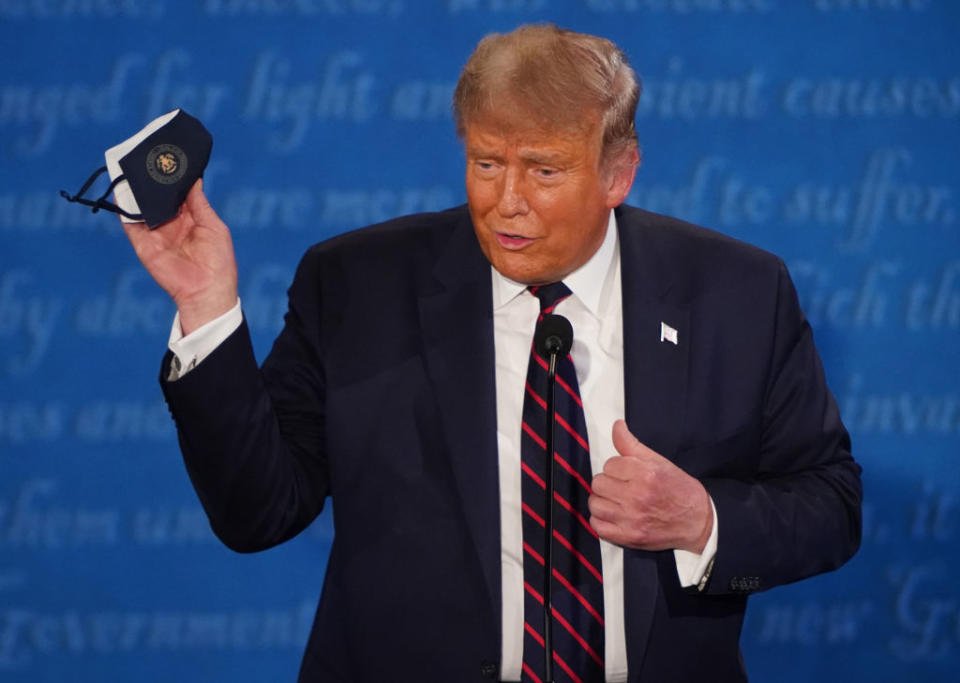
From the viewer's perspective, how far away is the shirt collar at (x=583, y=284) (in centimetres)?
176

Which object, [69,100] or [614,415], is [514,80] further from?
[69,100]

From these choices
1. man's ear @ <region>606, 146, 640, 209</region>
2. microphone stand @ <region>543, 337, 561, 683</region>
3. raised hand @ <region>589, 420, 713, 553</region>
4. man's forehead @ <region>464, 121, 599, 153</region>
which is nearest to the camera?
microphone stand @ <region>543, 337, 561, 683</region>

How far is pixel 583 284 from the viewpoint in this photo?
5.80 feet

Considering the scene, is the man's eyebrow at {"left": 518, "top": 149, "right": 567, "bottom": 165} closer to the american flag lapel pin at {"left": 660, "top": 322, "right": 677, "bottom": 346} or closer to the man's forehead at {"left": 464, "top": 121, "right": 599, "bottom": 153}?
the man's forehead at {"left": 464, "top": 121, "right": 599, "bottom": 153}

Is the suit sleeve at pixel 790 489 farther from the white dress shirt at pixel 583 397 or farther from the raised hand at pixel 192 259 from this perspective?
the raised hand at pixel 192 259

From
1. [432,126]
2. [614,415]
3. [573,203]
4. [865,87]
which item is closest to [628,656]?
[614,415]

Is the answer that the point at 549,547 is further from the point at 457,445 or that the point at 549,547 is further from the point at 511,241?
the point at 511,241

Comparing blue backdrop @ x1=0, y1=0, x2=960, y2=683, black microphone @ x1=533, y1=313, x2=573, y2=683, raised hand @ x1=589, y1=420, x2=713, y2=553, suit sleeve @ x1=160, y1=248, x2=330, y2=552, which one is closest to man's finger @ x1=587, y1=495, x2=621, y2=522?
raised hand @ x1=589, y1=420, x2=713, y2=553

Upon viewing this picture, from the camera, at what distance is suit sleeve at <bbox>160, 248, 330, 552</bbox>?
151 centimetres

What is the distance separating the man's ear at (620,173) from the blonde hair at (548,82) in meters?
0.03

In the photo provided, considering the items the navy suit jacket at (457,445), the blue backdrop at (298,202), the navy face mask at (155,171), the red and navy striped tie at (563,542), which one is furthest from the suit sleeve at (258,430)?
the blue backdrop at (298,202)

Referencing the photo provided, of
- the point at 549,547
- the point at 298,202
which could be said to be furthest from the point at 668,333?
the point at 298,202

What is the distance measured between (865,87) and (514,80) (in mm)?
1588

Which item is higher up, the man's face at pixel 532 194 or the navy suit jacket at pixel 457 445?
the man's face at pixel 532 194
